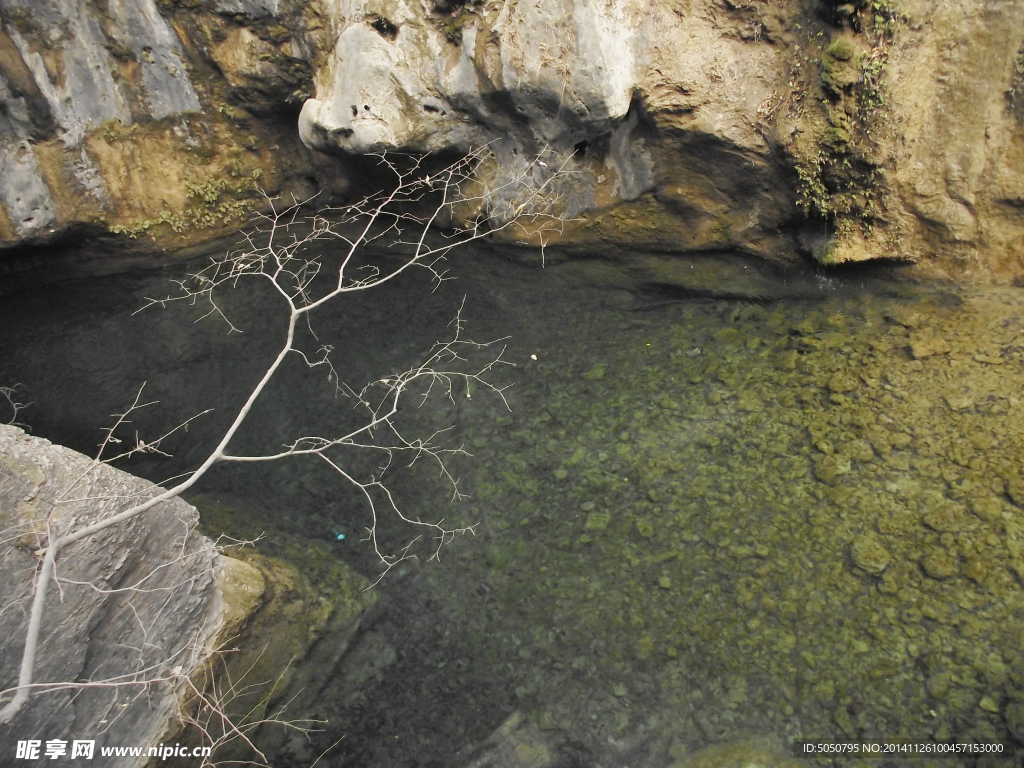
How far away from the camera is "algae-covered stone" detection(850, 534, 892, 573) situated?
4.11 m

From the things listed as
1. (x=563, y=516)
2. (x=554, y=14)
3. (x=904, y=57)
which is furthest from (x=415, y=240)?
(x=904, y=57)

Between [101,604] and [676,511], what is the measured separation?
3454mm

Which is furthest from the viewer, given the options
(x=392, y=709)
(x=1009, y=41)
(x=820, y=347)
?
(x=820, y=347)

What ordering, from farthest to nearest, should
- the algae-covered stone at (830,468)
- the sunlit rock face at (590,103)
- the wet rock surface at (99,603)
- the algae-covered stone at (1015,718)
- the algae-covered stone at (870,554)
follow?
the sunlit rock face at (590,103) → the algae-covered stone at (830,468) → the algae-covered stone at (870,554) → the algae-covered stone at (1015,718) → the wet rock surface at (99,603)

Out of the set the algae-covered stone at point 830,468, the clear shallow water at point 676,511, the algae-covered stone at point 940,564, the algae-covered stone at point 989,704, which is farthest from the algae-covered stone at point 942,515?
the algae-covered stone at point 989,704

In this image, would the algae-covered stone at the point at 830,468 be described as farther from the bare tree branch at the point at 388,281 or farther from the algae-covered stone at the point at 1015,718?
the bare tree branch at the point at 388,281

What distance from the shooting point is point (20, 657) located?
3090 millimetres

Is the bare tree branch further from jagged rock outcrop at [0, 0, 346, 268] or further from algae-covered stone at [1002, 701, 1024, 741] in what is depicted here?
algae-covered stone at [1002, 701, 1024, 741]

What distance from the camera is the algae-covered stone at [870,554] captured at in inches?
162

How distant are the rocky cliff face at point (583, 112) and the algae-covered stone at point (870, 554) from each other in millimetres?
2378

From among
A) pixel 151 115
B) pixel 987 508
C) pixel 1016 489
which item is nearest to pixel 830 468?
pixel 987 508

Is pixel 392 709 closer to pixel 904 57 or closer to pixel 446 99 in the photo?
pixel 446 99

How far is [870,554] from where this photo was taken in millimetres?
4164

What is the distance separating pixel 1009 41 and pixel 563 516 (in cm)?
440
